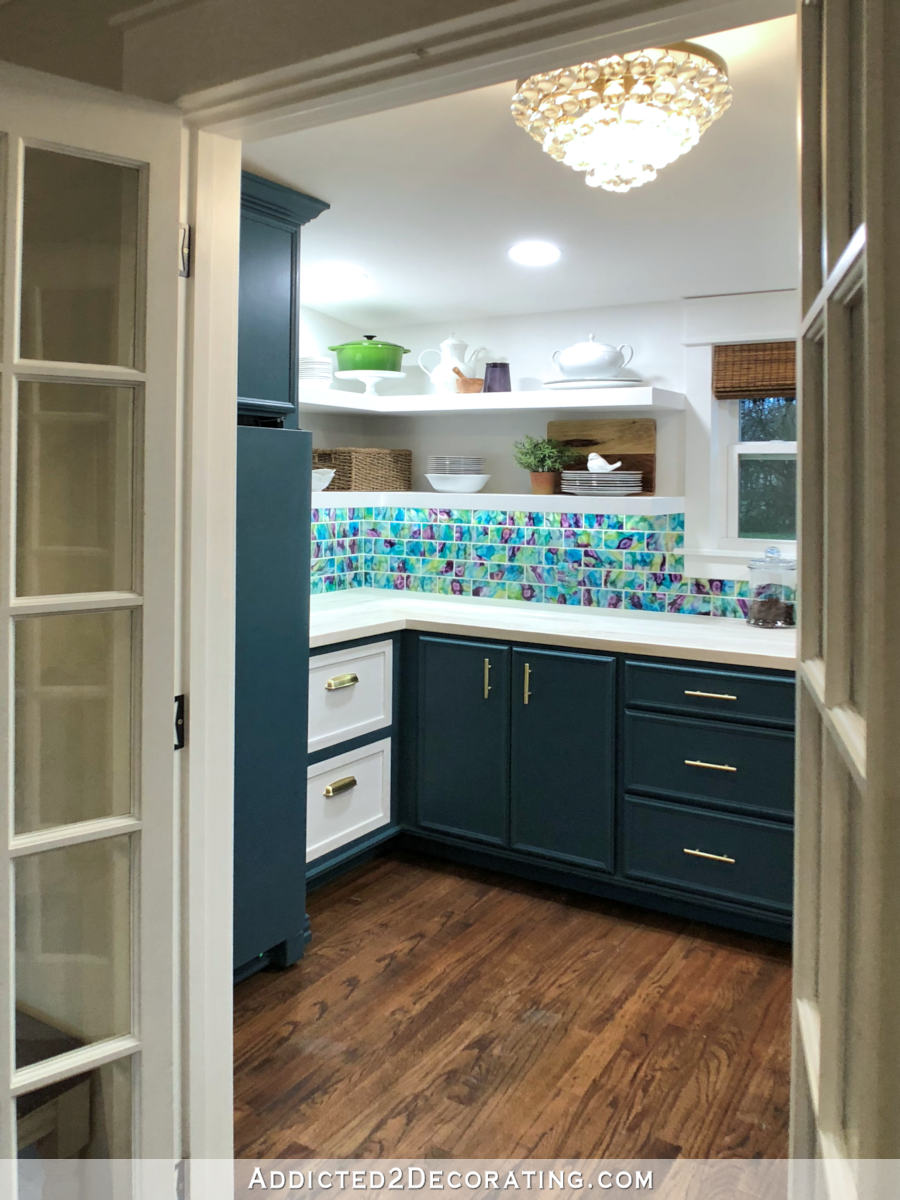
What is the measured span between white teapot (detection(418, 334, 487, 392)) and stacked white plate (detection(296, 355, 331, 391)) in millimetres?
594

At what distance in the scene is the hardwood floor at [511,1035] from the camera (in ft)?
7.00

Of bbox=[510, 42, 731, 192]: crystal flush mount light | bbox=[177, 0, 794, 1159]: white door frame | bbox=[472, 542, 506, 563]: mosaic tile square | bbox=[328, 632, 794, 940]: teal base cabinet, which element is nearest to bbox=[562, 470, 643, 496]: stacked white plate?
bbox=[472, 542, 506, 563]: mosaic tile square

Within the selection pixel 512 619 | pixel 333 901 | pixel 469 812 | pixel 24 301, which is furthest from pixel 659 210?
pixel 333 901

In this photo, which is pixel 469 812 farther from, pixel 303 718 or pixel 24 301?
pixel 24 301

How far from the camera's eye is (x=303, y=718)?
286 centimetres

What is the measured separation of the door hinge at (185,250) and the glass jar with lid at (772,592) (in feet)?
8.32

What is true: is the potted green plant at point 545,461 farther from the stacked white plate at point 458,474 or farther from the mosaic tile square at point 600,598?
the mosaic tile square at point 600,598

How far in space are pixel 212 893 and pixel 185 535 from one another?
25.1 inches

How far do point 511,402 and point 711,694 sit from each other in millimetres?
1393

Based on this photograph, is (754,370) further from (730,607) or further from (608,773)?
(608,773)

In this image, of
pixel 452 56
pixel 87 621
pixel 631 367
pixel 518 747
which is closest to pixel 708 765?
pixel 518 747

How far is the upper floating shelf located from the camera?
3531 mm

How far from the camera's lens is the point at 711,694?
3.09 metres

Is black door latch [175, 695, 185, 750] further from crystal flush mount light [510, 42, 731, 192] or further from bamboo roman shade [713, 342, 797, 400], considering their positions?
bamboo roman shade [713, 342, 797, 400]
